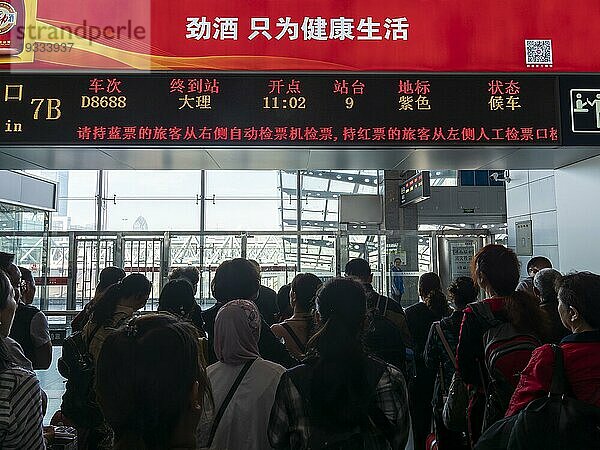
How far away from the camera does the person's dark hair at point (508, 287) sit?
2.65 m

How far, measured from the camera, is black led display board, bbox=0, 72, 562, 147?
397 cm

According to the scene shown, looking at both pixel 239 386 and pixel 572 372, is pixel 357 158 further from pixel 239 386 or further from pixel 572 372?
pixel 572 372

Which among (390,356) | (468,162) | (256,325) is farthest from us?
(468,162)

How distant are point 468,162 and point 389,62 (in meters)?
1.07

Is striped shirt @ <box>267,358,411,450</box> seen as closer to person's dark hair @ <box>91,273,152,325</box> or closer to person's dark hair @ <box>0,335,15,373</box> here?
person's dark hair @ <box>0,335,15,373</box>

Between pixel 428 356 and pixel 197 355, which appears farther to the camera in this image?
pixel 428 356

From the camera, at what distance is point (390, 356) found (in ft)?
12.7

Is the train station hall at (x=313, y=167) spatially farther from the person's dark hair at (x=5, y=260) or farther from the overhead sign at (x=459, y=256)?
the overhead sign at (x=459, y=256)

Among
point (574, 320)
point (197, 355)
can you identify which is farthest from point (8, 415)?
point (574, 320)

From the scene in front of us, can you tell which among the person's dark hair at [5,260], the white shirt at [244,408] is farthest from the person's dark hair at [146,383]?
the person's dark hair at [5,260]

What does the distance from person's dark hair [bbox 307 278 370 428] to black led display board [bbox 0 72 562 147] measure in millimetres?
2054

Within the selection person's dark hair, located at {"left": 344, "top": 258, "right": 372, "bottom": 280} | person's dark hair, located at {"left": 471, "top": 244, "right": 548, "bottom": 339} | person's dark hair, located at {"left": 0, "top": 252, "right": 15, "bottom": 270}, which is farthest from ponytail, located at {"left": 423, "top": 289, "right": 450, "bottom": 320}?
person's dark hair, located at {"left": 0, "top": 252, "right": 15, "bottom": 270}

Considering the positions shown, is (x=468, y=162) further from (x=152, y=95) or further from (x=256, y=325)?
(x=256, y=325)

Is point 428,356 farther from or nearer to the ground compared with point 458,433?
farther from the ground
